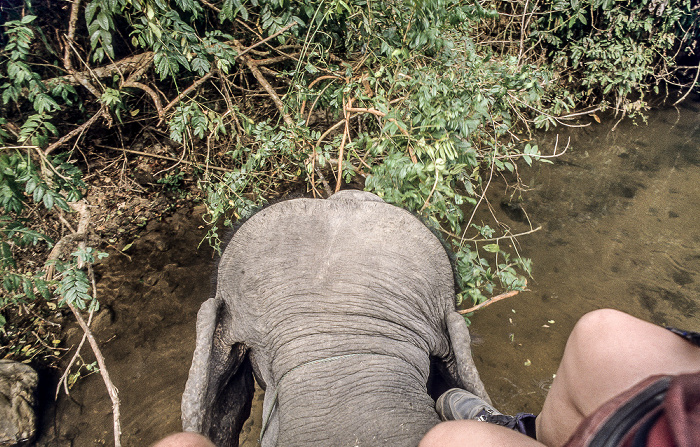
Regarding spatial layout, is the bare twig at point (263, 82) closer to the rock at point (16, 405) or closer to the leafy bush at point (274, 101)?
the leafy bush at point (274, 101)

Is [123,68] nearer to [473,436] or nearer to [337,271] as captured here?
[337,271]

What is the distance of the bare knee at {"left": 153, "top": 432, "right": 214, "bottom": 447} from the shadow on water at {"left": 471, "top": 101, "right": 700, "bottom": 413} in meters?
2.08

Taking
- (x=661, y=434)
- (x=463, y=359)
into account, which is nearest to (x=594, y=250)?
(x=463, y=359)

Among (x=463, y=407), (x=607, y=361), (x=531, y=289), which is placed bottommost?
(x=531, y=289)

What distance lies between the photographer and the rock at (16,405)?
2.54 meters

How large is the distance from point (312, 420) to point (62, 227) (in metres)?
2.98

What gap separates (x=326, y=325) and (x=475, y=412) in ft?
2.20

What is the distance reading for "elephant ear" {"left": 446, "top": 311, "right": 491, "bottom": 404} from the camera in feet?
6.26

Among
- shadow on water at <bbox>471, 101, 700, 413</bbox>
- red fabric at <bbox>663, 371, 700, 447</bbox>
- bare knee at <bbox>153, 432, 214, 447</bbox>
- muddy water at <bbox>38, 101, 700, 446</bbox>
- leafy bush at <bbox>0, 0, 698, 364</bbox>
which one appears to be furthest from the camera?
shadow on water at <bbox>471, 101, 700, 413</bbox>

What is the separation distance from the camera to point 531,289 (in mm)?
3516

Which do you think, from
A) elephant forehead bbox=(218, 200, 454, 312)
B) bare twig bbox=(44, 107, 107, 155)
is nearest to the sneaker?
elephant forehead bbox=(218, 200, 454, 312)

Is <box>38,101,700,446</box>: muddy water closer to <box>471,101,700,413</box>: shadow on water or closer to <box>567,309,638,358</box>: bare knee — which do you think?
<box>471,101,700,413</box>: shadow on water

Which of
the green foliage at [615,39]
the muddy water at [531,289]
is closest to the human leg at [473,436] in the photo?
the muddy water at [531,289]

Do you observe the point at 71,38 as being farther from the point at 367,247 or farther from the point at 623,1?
the point at 623,1
